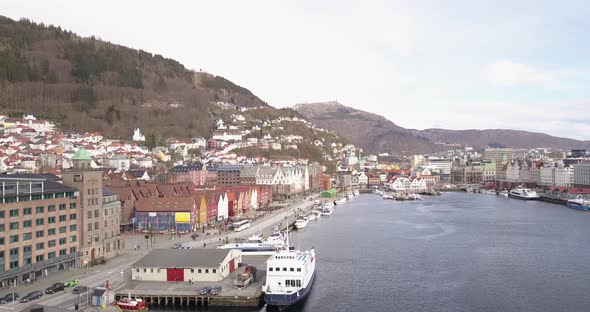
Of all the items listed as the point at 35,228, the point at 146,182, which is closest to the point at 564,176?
the point at 146,182

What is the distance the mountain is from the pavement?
60.9 m

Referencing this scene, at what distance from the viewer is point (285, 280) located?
70.9ft

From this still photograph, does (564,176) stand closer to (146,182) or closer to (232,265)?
(146,182)

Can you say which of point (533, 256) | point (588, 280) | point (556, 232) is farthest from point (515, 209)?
point (588, 280)

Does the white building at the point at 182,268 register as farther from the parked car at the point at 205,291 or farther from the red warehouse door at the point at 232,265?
the parked car at the point at 205,291

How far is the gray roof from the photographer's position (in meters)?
22.8

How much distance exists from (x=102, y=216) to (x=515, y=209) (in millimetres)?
45998

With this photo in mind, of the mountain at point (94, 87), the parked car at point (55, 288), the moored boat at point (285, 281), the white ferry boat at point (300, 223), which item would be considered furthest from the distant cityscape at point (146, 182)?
the moored boat at point (285, 281)

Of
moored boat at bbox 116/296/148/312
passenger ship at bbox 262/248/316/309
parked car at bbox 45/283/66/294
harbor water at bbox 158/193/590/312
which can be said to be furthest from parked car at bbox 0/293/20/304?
harbor water at bbox 158/193/590/312

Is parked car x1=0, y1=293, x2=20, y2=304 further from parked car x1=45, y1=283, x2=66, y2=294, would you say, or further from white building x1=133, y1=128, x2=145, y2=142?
white building x1=133, y1=128, x2=145, y2=142

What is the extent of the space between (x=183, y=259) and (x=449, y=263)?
1370 cm

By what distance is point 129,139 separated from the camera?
92.8 meters

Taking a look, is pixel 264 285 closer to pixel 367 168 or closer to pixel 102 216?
pixel 102 216

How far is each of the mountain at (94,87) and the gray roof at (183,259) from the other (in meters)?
72.3
